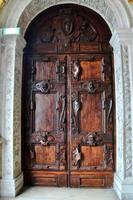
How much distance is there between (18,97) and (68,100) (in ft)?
2.56

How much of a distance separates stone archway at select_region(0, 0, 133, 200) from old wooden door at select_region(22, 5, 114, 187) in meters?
0.23

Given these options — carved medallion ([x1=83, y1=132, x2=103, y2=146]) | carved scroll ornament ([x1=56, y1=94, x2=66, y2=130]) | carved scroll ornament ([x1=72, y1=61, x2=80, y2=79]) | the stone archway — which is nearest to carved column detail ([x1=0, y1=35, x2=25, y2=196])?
the stone archway

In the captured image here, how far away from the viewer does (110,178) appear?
13.9ft

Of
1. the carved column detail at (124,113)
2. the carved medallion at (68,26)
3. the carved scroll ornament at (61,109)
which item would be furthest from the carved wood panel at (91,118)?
the carved medallion at (68,26)

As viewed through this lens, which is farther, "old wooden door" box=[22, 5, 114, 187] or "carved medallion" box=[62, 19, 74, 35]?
"carved medallion" box=[62, 19, 74, 35]

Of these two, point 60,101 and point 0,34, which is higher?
point 0,34

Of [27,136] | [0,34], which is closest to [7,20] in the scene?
[0,34]

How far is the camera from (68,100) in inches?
172

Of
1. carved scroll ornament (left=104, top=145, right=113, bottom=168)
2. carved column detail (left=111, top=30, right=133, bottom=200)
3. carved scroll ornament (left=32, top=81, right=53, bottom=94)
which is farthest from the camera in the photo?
carved scroll ornament (left=32, top=81, right=53, bottom=94)

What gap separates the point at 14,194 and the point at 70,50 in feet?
7.57

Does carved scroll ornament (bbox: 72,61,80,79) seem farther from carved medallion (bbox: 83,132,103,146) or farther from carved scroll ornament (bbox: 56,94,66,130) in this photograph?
carved medallion (bbox: 83,132,103,146)

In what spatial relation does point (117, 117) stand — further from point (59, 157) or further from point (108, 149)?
point (59, 157)

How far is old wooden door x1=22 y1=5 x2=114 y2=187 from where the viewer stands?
169 inches

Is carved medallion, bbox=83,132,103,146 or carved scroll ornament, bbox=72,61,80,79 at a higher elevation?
carved scroll ornament, bbox=72,61,80,79
